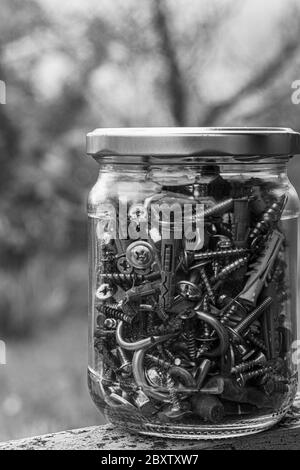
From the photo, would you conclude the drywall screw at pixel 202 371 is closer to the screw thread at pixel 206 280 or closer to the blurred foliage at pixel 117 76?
the screw thread at pixel 206 280

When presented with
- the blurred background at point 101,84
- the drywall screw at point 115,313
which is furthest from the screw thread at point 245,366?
the blurred background at point 101,84

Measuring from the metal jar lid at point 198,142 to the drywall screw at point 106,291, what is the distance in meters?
0.12

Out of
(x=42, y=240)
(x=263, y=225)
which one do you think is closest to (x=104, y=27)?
(x=42, y=240)

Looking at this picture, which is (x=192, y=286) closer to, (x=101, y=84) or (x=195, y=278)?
(x=195, y=278)

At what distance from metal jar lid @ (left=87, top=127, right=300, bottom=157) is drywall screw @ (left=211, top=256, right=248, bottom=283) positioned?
9cm

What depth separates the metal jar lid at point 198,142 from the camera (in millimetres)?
697

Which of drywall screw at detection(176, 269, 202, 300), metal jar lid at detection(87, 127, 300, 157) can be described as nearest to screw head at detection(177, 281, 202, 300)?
drywall screw at detection(176, 269, 202, 300)

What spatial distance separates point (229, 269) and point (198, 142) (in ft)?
0.37

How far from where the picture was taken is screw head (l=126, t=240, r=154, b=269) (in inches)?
28.1

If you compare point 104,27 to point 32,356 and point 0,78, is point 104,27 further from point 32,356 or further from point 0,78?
point 32,356

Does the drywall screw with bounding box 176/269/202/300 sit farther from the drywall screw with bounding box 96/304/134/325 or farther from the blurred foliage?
the blurred foliage

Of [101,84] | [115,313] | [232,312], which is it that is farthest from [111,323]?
[101,84]

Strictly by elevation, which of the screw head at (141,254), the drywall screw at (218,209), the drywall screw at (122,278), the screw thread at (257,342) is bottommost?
the screw thread at (257,342)

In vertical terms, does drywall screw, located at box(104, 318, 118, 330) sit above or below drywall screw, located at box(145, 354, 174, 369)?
above
